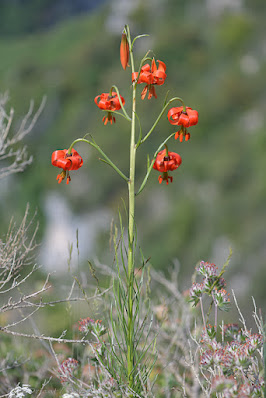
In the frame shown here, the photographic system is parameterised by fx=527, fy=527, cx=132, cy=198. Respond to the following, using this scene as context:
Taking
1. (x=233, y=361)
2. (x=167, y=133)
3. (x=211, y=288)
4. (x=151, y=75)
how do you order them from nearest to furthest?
(x=233, y=361) → (x=151, y=75) → (x=211, y=288) → (x=167, y=133)

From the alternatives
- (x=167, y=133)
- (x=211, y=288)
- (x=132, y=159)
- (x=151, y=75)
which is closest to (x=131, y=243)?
(x=132, y=159)

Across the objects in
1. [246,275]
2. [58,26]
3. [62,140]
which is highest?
[58,26]

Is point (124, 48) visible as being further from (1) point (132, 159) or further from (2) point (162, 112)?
(1) point (132, 159)

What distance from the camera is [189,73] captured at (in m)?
22.1

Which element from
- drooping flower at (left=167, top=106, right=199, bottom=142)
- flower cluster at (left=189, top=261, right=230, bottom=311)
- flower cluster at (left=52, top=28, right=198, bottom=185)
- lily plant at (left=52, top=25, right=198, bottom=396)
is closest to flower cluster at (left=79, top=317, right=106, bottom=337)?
lily plant at (left=52, top=25, right=198, bottom=396)

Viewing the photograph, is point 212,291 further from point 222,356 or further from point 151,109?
point 151,109

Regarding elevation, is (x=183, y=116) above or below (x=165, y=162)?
above

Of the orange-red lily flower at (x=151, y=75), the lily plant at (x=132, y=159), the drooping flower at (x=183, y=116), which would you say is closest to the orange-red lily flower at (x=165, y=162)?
the lily plant at (x=132, y=159)

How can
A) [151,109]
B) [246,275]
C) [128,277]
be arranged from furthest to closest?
[151,109] → [246,275] → [128,277]

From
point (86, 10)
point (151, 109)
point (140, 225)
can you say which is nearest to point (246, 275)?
point (140, 225)

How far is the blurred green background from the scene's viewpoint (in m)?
16.1

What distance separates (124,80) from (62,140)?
3.49 metres

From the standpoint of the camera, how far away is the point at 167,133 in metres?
18.2

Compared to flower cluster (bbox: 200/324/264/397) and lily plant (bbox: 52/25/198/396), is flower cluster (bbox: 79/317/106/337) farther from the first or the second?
flower cluster (bbox: 200/324/264/397)
